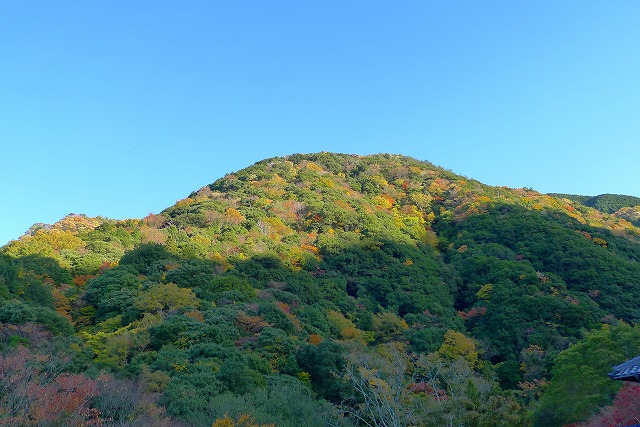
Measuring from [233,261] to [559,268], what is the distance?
80.9 ft

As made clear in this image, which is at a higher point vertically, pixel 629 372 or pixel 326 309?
pixel 629 372

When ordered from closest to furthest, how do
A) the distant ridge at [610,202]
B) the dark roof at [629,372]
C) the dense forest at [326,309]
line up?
the dark roof at [629,372], the dense forest at [326,309], the distant ridge at [610,202]

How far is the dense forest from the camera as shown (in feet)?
54.5

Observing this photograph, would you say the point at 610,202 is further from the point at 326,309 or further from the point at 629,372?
the point at 629,372

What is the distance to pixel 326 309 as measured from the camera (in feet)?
112

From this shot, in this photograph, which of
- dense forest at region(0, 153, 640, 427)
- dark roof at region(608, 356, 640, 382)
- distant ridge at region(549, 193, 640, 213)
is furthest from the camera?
distant ridge at region(549, 193, 640, 213)

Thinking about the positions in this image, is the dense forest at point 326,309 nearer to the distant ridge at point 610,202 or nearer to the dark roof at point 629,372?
the dark roof at point 629,372

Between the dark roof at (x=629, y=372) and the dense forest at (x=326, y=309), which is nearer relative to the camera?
the dark roof at (x=629, y=372)

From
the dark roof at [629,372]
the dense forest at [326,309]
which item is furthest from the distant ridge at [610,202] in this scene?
the dark roof at [629,372]

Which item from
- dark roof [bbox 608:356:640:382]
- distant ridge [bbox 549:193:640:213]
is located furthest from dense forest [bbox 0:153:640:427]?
distant ridge [bbox 549:193:640:213]

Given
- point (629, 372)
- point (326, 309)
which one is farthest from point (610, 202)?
point (629, 372)

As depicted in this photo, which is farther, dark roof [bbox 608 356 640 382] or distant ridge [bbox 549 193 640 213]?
distant ridge [bbox 549 193 640 213]

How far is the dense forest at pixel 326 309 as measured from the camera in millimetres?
16625

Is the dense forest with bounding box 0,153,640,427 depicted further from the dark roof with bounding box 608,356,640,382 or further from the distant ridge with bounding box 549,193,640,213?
the distant ridge with bounding box 549,193,640,213
